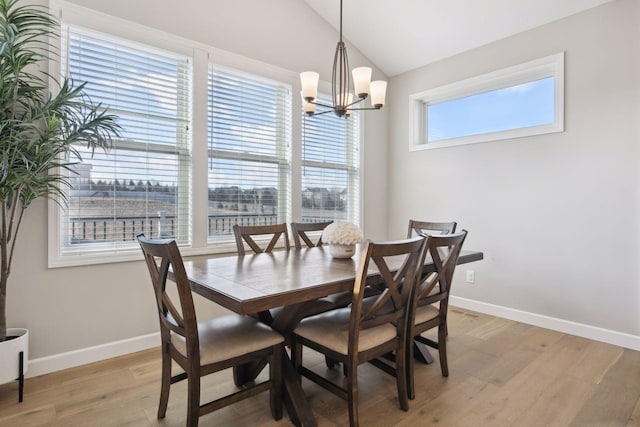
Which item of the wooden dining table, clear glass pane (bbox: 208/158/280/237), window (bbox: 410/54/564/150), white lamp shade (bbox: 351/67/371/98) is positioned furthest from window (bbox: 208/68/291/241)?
window (bbox: 410/54/564/150)

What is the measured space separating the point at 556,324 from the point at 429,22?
318 cm

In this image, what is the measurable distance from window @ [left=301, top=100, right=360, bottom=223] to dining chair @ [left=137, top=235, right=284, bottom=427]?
219 cm

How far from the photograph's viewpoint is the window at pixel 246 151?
127 inches

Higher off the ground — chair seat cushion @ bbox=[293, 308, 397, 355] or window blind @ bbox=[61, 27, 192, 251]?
window blind @ bbox=[61, 27, 192, 251]

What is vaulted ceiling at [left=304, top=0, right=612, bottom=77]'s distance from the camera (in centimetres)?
318

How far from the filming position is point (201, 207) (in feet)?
10.1

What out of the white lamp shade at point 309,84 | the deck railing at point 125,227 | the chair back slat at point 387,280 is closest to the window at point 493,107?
the white lamp shade at point 309,84

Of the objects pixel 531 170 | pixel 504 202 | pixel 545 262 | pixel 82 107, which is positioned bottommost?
pixel 545 262

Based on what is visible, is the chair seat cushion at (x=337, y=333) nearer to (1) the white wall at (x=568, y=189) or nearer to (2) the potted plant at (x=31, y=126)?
(2) the potted plant at (x=31, y=126)

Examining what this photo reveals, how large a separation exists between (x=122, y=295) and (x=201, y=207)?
919 millimetres

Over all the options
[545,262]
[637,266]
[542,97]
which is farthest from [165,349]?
[542,97]

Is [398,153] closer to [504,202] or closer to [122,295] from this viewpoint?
[504,202]

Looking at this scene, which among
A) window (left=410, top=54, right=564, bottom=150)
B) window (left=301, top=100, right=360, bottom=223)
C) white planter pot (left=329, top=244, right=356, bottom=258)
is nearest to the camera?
white planter pot (left=329, top=244, right=356, bottom=258)

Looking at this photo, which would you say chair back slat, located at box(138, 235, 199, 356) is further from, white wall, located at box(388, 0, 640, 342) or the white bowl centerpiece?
white wall, located at box(388, 0, 640, 342)
